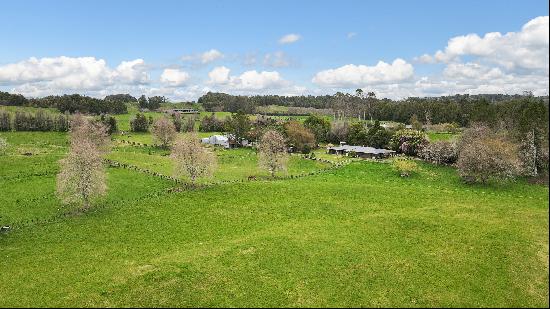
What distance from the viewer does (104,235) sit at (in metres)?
46.8

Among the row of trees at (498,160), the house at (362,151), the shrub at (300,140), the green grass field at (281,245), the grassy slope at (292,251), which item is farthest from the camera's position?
the shrub at (300,140)

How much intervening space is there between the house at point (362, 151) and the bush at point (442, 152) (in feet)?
43.9

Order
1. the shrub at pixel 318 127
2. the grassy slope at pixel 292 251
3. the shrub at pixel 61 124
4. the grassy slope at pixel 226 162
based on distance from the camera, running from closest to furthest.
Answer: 1. the grassy slope at pixel 292 251
2. the grassy slope at pixel 226 162
3. the shrub at pixel 318 127
4. the shrub at pixel 61 124

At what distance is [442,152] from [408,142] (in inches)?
533

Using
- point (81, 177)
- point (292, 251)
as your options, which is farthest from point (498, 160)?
point (81, 177)

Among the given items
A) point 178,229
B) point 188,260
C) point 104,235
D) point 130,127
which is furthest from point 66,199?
point 130,127

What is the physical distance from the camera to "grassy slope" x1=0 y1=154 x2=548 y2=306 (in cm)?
3203

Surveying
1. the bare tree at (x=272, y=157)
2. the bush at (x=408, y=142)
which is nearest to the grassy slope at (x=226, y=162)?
the bare tree at (x=272, y=157)

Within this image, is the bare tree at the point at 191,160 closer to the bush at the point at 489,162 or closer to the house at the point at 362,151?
the bush at the point at 489,162

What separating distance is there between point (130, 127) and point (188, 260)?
129 meters

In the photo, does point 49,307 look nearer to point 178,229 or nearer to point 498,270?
point 178,229

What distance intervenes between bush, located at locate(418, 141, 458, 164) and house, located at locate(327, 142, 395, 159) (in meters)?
13.4

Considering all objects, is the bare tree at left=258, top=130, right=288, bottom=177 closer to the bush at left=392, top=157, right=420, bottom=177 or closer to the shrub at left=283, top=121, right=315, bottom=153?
the bush at left=392, top=157, right=420, bottom=177

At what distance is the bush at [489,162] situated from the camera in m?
66.8
